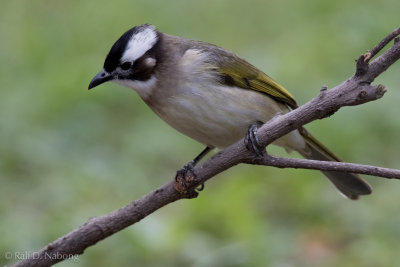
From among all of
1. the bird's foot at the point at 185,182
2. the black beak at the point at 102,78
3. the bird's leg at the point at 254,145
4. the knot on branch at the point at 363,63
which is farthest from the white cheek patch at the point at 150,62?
the knot on branch at the point at 363,63

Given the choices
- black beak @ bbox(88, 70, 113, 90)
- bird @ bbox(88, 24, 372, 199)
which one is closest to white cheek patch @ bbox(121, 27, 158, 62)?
bird @ bbox(88, 24, 372, 199)

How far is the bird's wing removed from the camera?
505cm

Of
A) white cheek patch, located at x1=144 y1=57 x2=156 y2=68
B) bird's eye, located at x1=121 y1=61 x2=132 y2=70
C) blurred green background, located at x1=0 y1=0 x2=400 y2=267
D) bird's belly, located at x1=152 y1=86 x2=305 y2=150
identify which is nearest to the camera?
bird's belly, located at x1=152 y1=86 x2=305 y2=150

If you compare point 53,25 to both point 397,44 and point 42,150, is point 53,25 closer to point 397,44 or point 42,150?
point 42,150

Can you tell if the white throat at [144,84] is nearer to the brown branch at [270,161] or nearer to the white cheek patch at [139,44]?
the white cheek patch at [139,44]

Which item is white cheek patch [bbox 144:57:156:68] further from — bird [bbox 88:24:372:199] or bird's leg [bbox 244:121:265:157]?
bird's leg [bbox 244:121:265:157]

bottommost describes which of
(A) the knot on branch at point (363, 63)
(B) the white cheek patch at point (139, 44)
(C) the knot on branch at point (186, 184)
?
(A) the knot on branch at point (363, 63)

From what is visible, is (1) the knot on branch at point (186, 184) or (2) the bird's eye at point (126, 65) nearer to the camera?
(1) the knot on branch at point (186, 184)

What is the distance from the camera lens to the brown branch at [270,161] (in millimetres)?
3463

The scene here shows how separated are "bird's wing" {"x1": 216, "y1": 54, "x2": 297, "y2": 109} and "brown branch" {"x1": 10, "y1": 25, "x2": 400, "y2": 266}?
1070mm

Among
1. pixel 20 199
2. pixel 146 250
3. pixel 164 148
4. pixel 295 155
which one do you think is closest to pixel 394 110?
pixel 295 155

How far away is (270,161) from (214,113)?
3.11 feet

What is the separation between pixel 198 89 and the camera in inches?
187

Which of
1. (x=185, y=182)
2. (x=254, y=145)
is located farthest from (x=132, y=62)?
(x=254, y=145)
